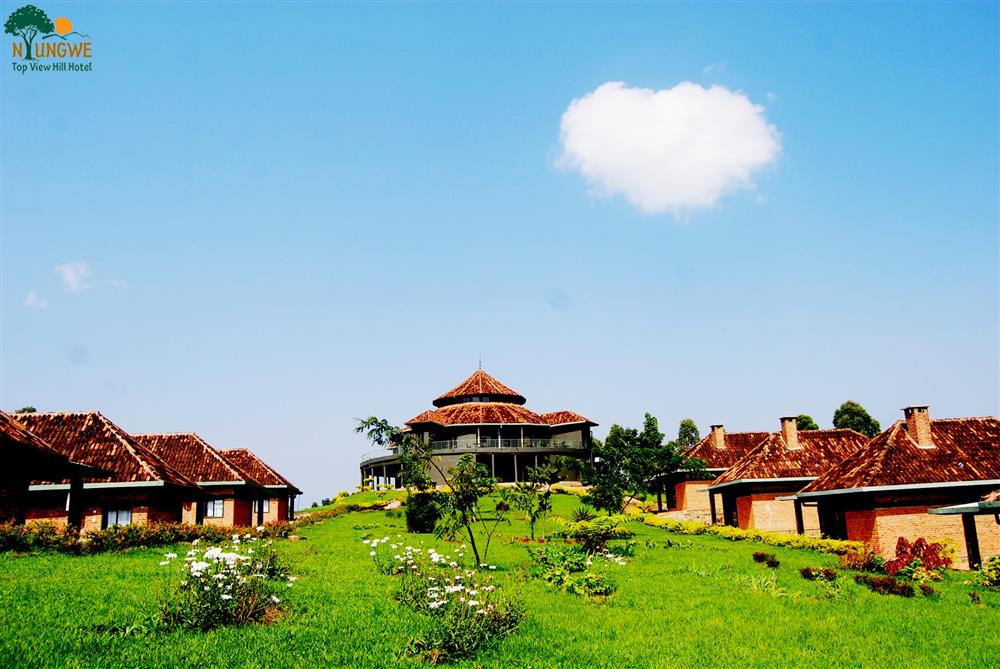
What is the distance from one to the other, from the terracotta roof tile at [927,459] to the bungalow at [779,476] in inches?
234

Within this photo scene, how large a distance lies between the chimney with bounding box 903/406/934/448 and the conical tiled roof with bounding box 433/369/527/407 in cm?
4203

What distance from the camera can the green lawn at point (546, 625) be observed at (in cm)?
1080

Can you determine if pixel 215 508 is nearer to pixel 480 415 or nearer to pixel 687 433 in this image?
pixel 480 415

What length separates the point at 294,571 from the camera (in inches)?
719

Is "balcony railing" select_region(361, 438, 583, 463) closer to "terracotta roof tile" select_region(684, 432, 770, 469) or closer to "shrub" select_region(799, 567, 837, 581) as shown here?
"terracotta roof tile" select_region(684, 432, 770, 469)

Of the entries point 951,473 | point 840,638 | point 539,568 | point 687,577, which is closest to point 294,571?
point 539,568

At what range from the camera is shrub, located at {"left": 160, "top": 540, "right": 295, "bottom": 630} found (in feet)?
39.4

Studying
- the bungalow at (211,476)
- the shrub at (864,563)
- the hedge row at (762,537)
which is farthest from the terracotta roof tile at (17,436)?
the hedge row at (762,537)

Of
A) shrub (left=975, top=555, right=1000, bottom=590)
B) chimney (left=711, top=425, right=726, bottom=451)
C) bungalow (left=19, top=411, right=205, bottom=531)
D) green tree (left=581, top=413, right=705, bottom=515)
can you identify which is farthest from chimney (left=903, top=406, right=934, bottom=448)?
bungalow (left=19, top=411, right=205, bottom=531)

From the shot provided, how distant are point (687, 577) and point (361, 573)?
9117mm

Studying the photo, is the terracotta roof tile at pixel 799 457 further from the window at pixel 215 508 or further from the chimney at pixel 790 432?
the window at pixel 215 508

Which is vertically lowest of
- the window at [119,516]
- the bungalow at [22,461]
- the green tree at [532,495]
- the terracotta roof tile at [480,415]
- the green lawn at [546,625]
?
the green lawn at [546,625]

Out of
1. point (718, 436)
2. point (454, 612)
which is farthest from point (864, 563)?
point (718, 436)

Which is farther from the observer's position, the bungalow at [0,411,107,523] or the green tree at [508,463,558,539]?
the green tree at [508,463,558,539]
